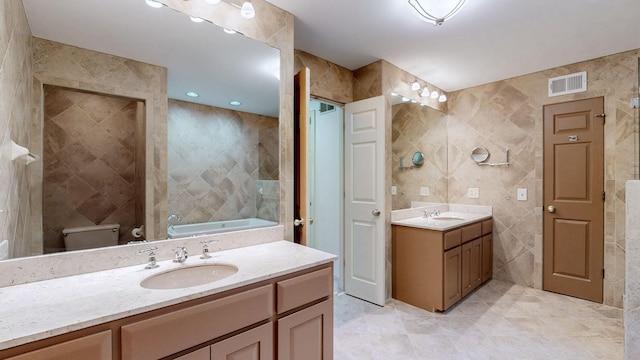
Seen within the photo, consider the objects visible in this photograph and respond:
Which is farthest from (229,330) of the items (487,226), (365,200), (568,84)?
(568,84)

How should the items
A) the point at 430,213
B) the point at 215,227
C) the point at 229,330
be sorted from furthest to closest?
the point at 430,213, the point at 215,227, the point at 229,330

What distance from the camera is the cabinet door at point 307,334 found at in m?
1.37

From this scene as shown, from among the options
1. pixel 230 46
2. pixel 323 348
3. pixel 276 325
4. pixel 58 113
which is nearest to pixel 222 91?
pixel 230 46

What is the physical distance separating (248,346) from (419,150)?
301cm

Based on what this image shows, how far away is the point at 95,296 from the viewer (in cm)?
106

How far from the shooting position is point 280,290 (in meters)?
1.35

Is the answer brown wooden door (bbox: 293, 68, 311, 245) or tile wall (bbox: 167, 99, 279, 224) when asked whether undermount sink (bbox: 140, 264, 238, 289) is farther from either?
brown wooden door (bbox: 293, 68, 311, 245)

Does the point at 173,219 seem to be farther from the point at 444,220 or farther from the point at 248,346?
the point at 444,220

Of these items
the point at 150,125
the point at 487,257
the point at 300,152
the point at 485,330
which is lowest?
the point at 485,330

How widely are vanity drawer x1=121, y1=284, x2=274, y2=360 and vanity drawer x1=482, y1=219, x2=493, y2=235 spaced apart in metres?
2.99

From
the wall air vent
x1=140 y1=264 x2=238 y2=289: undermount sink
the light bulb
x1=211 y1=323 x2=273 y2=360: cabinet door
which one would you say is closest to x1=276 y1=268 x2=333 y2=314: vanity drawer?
x1=211 y1=323 x2=273 y2=360: cabinet door

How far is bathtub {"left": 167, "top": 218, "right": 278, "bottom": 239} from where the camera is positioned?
1.63m

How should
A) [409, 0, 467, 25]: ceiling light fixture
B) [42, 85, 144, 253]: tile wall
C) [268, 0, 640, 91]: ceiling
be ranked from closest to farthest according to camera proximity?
[42, 85, 144, 253]: tile wall
[409, 0, 467, 25]: ceiling light fixture
[268, 0, 640, 91]: ceiling

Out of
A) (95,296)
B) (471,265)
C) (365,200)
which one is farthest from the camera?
(471,265)
